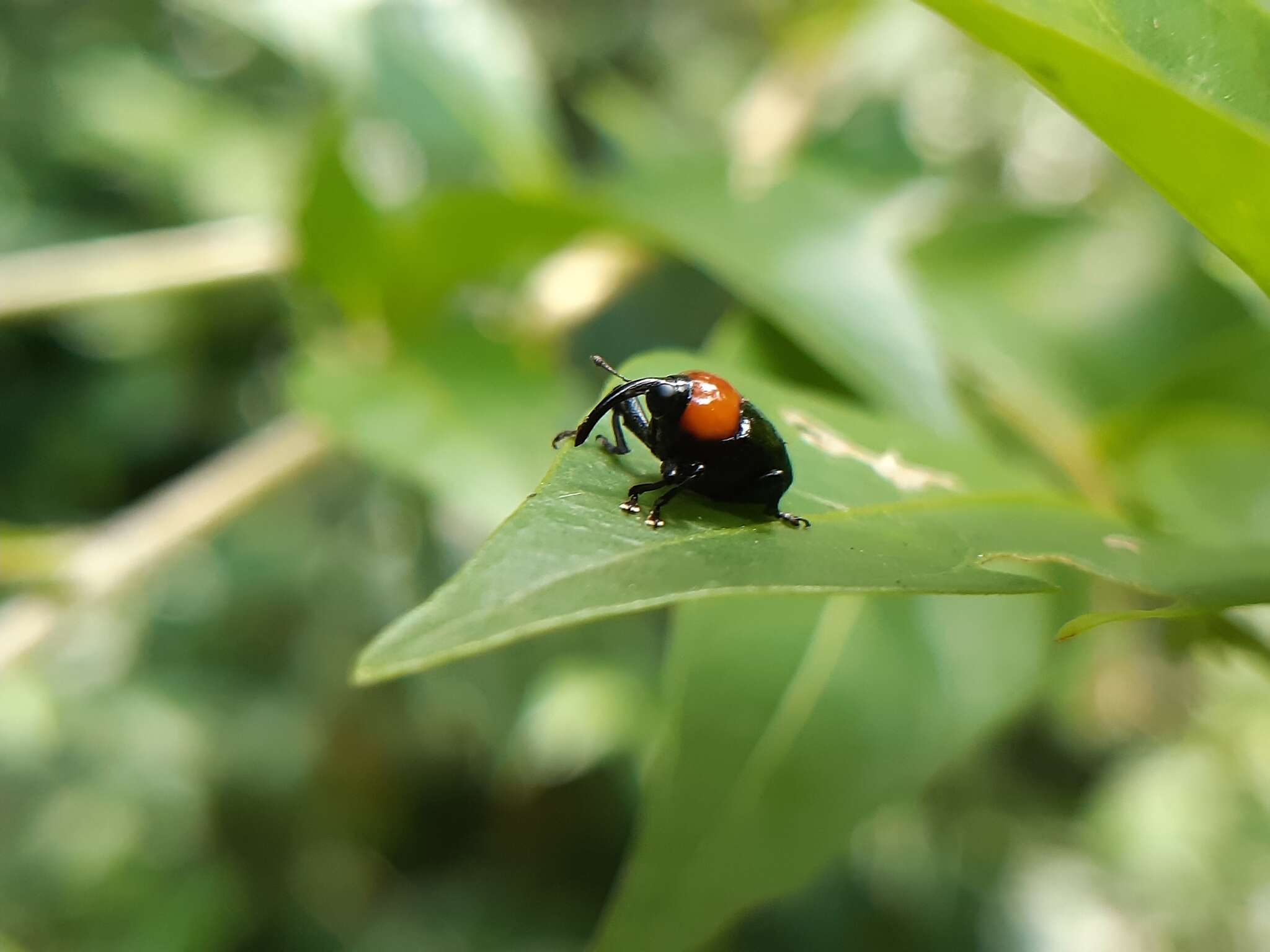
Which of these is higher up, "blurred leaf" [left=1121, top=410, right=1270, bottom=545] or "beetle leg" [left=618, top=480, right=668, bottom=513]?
"beetle leg" [left=618, top=480, right=668, bottom=513]

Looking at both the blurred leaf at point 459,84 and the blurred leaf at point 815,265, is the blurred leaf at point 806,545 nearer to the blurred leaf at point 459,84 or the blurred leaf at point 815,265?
the blurred leaf at point 815,265

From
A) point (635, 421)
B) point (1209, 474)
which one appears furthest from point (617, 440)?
point (1209, 474)

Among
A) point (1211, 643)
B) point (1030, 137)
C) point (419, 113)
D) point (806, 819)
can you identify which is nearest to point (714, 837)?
point (806, 819)

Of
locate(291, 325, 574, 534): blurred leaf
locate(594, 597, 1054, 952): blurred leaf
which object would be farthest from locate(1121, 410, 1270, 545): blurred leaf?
locate(291, 325, 574, 534): blurred leaf

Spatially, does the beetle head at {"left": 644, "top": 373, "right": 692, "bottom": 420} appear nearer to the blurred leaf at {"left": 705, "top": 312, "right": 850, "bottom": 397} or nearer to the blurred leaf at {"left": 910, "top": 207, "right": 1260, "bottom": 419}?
the blurred leaf at {"left": 705, "top": 312, "right": 850, "bottom": 397}

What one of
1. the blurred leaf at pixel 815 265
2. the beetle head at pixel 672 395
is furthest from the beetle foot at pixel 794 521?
the blurred leaf at pixel 815 265

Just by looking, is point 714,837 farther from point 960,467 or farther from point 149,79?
point 149,79
